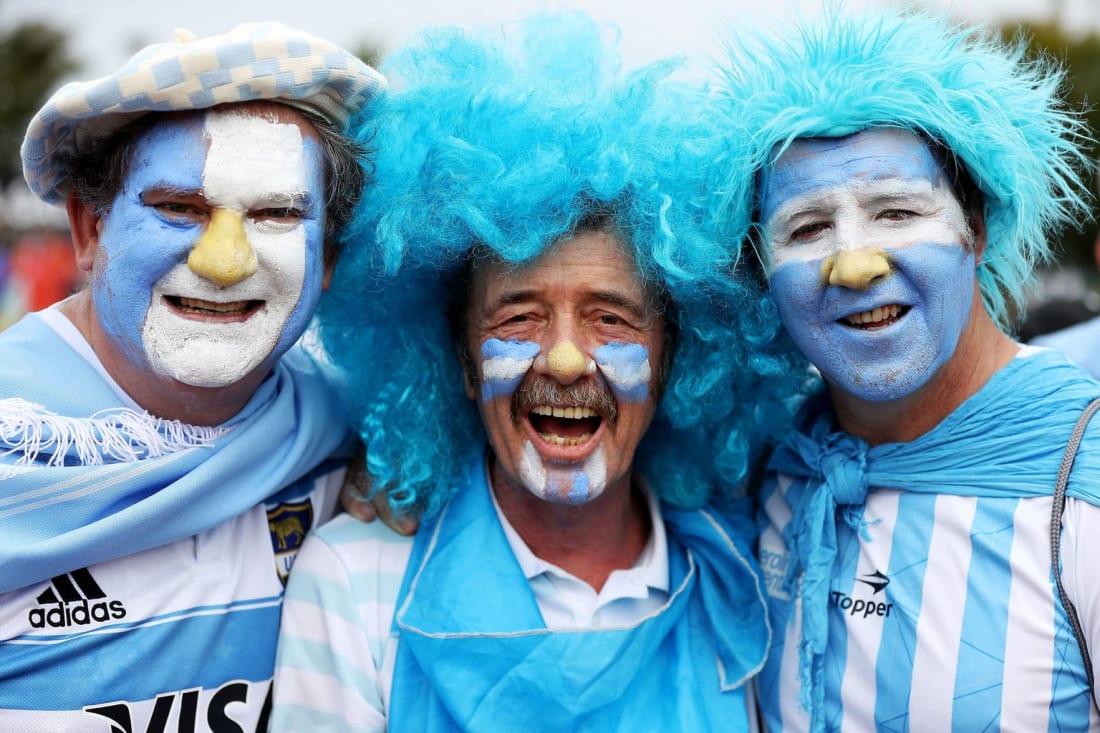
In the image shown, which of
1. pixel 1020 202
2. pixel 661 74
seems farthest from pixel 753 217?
pixel 1020 202

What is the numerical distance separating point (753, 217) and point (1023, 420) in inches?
30.4

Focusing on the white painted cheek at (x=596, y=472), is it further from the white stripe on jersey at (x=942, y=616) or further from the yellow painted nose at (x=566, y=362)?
the white stripe on jersey at (x=942, y=616)

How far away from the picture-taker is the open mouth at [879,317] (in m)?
2.20

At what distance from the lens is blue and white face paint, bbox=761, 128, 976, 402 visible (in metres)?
2.16

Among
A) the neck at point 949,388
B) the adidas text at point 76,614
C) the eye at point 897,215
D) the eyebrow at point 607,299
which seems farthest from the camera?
the eyebrow at point 607,299

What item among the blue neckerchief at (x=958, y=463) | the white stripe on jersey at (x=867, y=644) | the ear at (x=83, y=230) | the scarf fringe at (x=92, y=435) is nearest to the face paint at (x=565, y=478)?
the blue neckerchief at (x=958, y=463)

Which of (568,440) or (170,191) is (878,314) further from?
(170,191)

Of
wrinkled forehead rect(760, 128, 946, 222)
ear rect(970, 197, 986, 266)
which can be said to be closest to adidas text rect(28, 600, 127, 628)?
wrinkled forehead rect(760, 128, 946, 222)

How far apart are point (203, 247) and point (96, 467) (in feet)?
1.73

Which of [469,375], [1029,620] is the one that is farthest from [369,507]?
[1029,620]

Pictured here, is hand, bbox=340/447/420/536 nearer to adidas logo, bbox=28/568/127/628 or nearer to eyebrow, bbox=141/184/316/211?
adidas logo, bbox=28/568/127/628

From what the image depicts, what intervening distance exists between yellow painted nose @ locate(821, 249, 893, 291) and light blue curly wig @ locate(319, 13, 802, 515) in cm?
31

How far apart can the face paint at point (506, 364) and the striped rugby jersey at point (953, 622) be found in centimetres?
87

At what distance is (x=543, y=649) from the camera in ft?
7.43
